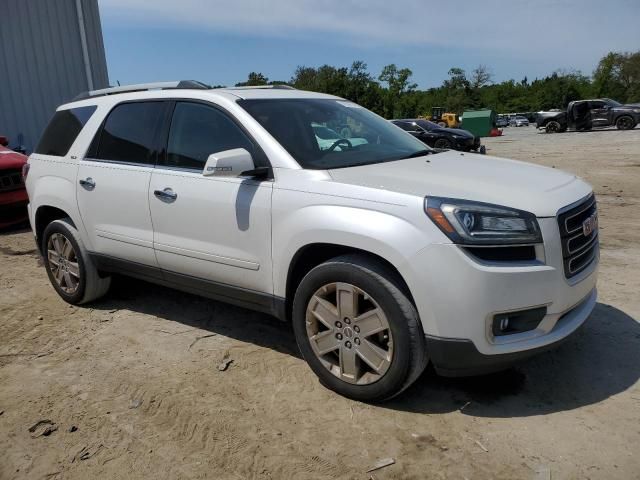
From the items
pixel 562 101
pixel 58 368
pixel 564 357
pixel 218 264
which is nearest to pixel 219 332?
pixel 218 264

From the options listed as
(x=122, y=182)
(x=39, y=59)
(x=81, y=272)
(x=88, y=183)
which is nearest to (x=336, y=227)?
(x=122, y=182)

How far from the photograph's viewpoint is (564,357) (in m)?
3.47

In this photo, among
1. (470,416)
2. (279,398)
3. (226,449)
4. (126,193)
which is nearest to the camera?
(226,449)

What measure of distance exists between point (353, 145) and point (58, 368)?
2.49m

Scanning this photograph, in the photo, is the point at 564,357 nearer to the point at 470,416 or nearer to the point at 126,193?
the point at 470,416

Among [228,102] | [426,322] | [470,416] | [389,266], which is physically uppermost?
[228,102]

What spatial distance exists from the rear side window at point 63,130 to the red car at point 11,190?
134 inches

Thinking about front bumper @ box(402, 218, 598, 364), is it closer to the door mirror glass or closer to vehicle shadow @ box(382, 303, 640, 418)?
vehicle shadow @ box(382, 303, 640, 418)

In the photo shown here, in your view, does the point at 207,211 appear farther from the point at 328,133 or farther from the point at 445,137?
the point at 445,137

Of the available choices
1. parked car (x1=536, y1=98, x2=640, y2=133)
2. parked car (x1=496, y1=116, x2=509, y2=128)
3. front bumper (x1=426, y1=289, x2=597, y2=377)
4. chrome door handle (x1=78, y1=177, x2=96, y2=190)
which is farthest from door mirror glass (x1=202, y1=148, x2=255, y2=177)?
Answer: parked car (x1=496, y1=116, x2=509, y2=128)

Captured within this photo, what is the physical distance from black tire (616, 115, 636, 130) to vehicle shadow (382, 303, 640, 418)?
30334mm

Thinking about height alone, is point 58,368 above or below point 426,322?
below

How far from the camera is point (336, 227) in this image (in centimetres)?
290

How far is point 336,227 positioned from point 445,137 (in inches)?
709
